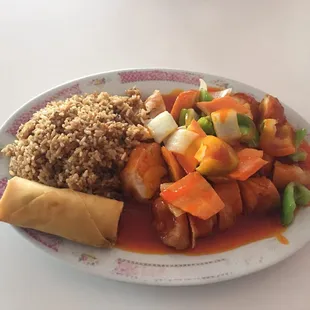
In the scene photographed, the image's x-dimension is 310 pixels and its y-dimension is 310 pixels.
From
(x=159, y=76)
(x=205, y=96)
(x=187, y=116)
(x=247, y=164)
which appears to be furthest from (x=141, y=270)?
(x=159, y=76)

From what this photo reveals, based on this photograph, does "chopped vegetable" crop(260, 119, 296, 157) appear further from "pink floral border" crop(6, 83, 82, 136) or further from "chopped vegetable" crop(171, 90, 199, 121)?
"pink floral border" crop(6, 83, 82, 136)

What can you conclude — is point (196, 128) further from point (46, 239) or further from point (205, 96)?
point (46, 239)

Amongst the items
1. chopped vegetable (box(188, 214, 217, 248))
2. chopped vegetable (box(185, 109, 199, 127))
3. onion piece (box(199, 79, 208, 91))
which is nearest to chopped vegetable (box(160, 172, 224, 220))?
chopped vegetable (box(188, 214, 217, 248))

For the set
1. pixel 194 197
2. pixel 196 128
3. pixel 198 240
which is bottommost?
pixel 198 240

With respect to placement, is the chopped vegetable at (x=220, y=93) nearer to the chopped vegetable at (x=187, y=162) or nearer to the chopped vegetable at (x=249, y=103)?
the chopped vegetable at (x=249, y=103)

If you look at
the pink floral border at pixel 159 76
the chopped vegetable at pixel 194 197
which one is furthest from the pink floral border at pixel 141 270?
the pink floral border at pixel 159 76
